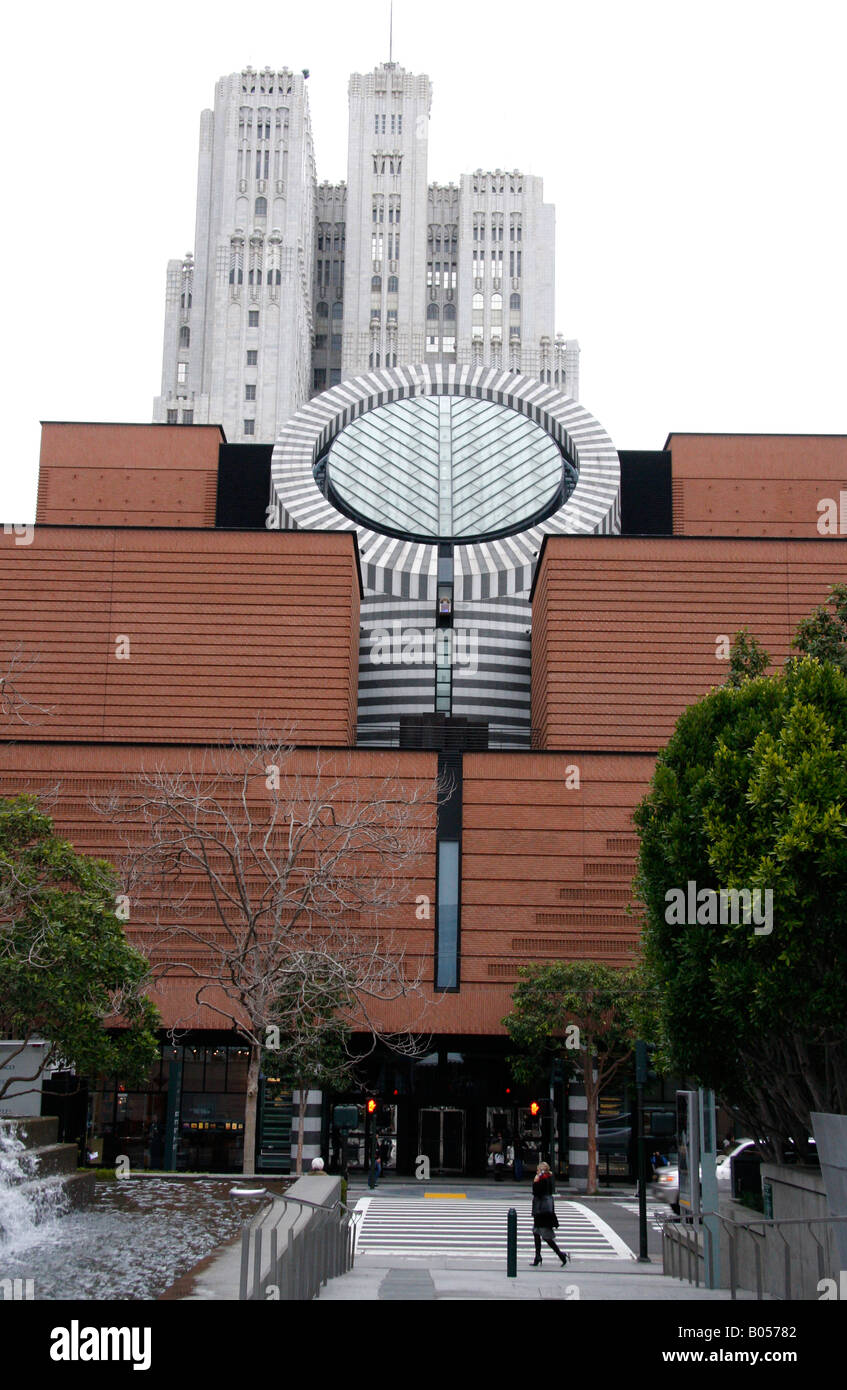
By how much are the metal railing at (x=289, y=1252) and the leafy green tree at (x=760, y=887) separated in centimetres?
552

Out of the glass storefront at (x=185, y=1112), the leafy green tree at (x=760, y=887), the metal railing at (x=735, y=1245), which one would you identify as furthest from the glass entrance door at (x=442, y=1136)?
the leafy green tree at (x=760, y=887)

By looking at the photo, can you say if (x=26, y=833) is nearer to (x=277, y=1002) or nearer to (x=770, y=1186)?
(x=277, y=1002)

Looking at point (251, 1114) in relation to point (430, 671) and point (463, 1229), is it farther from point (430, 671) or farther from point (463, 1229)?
point (430, 671)

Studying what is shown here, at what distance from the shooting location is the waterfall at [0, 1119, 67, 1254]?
54.5ft

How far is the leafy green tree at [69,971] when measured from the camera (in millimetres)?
25656

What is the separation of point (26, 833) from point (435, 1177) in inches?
883

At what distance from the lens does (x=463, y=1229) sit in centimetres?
2897

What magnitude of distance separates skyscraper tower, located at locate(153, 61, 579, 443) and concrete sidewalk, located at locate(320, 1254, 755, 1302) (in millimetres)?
100982

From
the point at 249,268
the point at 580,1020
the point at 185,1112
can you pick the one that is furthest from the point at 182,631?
the point at 249,268

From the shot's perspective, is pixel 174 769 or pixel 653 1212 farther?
pixel 174 769

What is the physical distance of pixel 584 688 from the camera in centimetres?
5150

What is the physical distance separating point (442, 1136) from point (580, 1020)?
355 inches

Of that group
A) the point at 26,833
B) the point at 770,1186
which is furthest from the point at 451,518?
the point at 770,1186

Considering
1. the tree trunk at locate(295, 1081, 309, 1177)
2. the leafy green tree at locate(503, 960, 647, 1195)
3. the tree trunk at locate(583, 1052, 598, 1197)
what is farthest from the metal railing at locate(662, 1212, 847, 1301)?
the tree trunk at locate(295, 1081, 309, 1177)
